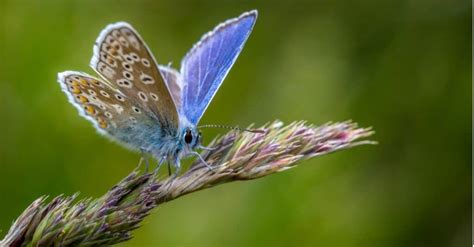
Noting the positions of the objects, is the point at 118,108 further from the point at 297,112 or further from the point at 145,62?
the point at 297,112

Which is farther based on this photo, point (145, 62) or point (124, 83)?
point (124, 83)

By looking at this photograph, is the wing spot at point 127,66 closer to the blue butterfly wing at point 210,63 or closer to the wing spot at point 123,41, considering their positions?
the wing spot at point 123,41

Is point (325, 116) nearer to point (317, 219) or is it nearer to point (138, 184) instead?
point (317, 219)

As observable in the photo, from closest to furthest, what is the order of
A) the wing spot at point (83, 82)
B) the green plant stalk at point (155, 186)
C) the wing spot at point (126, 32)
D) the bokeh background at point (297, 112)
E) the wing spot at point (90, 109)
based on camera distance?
the green plant stalk at point (155, 186), the wing spot at point (126, 32), the wing spot at point (83, 82), the wing spot at point (90, 109), the bokeh background at point (297, 112)

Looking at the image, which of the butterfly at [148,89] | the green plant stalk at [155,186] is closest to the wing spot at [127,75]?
the butterfly at [148,89]

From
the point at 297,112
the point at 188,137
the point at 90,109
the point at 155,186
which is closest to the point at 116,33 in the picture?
the point at 90,109

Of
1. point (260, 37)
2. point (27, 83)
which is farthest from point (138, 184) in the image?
point (260, 37)
